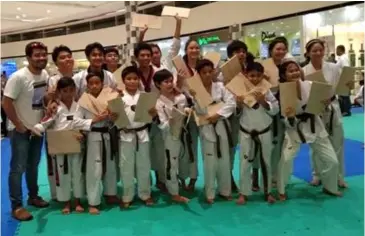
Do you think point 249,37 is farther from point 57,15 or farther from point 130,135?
point 57,15

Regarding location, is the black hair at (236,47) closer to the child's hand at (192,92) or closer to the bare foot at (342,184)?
the child's hand at (192,92)

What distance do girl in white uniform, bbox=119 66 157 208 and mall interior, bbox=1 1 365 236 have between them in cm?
25

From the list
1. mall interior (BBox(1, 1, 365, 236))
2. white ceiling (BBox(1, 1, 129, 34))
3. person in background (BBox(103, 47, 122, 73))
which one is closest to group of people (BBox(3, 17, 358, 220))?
mall interior (BBox(1, 1, 365, 236))

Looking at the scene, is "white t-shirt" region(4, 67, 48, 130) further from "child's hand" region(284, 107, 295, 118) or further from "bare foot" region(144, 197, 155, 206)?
"child's hand" region(284, 107, 295, 118)

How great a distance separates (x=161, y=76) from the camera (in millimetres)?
3480

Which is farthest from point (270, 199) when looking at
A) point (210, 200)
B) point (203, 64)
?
point (203, 64)

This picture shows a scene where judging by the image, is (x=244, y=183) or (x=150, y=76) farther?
(x=150, y=76)

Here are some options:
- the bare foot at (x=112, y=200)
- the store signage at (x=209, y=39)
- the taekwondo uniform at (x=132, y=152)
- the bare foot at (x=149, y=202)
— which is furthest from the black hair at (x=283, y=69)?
the store signage at (x=209, y=39)

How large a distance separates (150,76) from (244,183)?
1.34 metres

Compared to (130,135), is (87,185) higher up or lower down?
lower down

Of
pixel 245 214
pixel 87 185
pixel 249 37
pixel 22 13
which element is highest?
pixel 22 13

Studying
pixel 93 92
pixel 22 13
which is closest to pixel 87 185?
pixel 93 92

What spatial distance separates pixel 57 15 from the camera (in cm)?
1659

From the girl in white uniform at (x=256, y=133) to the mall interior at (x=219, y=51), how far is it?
196mm
